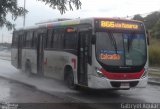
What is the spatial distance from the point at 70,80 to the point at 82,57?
1.47 m

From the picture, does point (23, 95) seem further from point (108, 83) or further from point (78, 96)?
point (108, 83)

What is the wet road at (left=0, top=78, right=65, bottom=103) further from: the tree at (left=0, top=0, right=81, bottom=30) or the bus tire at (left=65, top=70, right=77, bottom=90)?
the tree at (left=0, top=0, right=81, bottom=30)

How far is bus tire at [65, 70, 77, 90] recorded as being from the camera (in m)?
16.4

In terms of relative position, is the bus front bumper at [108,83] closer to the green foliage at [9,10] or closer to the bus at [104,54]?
the bus at [104,54]

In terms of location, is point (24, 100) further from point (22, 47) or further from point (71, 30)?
point (22, 47)

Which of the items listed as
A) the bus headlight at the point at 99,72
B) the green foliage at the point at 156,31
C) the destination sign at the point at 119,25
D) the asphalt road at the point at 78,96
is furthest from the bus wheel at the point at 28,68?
the green foliage at the point at 156,31

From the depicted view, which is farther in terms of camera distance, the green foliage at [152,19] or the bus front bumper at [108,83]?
the green foliage at [152,19]

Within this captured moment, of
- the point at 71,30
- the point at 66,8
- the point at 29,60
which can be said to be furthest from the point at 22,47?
the point at 66,8

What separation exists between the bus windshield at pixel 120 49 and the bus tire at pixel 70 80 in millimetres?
2169

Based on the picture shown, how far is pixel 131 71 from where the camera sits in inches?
585

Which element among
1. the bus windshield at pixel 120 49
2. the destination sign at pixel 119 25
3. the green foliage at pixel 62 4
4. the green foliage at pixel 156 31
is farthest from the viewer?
the green foliage at pixel 156 31

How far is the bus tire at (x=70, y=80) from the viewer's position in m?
16.4

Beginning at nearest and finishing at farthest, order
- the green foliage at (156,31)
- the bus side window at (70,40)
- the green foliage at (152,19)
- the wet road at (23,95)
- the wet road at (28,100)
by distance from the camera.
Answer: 1. the wet road at (28,100)
2. the wet road at (23,95)
3. the bus side window at (70,40)
4. the green foliage at (156,31)
5. the green foliage at (152,19)

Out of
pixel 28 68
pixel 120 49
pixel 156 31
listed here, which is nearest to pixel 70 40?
pixel 120 49
